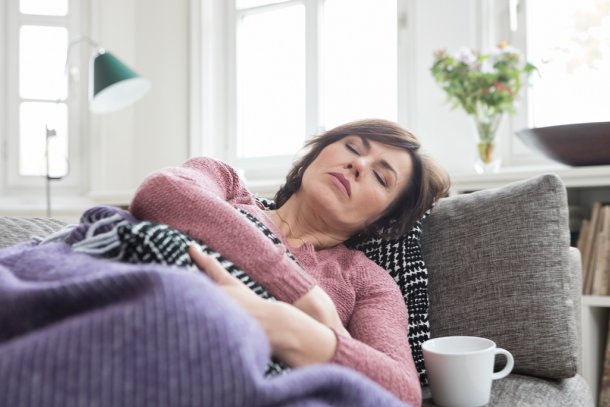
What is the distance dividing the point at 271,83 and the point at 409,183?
2.04 metres

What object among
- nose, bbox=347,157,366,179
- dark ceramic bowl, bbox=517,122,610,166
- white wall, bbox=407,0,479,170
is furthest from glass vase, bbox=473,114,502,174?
nose, bbox=347,157,366,179

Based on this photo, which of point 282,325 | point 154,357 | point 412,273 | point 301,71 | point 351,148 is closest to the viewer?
point 154,357

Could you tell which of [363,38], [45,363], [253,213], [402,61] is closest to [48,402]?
[45,363]

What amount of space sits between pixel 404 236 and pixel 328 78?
1983 mm

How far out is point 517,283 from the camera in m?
1.16

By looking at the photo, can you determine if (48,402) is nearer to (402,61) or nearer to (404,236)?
(404,236)

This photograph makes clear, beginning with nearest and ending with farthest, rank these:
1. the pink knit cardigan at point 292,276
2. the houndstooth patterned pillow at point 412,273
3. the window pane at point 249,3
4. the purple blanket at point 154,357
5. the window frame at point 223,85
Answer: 1. the purple blanket at point 154,357
2. the pink knit cardigan at point 292,276
3. the houndstooth patterned pillow at point 412,273
4. the window frame at point 223,85
5. the window pane at point 249,3

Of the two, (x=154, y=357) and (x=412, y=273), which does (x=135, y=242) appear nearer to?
(x=154, y=357)

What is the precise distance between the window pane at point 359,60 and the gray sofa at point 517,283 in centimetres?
174

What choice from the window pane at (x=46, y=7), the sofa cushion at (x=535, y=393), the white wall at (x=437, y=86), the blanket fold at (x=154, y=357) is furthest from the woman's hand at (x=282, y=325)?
the window pane at (x=46, y=7)

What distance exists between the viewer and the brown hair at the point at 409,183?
133 cm

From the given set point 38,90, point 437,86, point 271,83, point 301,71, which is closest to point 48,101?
point 38,90

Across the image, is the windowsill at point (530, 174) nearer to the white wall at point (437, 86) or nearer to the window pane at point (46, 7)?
the white wall at point (437, 86)

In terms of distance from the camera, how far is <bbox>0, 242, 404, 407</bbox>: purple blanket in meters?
0.51
